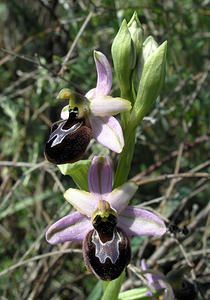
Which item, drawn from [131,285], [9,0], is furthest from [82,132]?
[9,0]

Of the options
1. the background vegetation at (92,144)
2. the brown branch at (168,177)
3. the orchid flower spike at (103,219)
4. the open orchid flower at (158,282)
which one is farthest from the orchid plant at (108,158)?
the background vegetation at (92,144)

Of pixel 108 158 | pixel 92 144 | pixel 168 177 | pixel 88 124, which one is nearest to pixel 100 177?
pixel 108 158

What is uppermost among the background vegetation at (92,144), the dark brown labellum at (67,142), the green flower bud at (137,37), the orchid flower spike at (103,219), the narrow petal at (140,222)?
the green flower bud at (137,37)

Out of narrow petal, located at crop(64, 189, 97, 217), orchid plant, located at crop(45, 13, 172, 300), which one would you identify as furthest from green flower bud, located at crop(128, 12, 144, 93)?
narrow petal, located at crop(64, 189, 97, 217)

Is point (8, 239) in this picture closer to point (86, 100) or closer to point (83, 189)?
point (83, 189)

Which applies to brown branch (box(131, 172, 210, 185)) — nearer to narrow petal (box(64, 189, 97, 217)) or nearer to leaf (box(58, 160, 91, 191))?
leaf (box(58, 160, 91, 191))

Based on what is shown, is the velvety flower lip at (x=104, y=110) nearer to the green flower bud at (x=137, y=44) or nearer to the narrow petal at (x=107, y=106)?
the narrow petal at (x=107, y=106)
